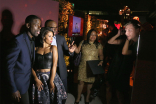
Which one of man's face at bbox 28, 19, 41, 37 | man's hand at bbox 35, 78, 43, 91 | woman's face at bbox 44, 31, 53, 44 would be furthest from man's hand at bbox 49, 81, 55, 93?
man's face at bbox 28, 19, 41, 37

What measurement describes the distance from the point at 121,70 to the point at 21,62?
5.24 feet

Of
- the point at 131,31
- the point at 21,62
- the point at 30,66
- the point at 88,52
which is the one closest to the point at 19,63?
the point at 21,62

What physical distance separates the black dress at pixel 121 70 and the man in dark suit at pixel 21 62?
1.43 meters

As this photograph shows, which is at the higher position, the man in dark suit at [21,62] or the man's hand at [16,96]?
the man in dark suit at [21,62]

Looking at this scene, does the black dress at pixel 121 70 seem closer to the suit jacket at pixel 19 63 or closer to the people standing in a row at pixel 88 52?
the people standing in a row at pixel 88 52

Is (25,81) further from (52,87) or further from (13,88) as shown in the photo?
(52,87)

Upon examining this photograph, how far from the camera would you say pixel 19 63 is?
167cm

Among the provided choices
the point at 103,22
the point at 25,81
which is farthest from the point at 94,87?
the point at 103,22

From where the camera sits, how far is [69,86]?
3.98m

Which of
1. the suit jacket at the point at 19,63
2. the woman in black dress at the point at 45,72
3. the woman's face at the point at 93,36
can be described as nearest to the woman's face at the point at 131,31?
the woman's face at the point at 93,36

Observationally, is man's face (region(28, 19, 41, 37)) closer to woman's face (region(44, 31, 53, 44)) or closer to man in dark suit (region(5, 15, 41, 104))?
man in dark suit (region(5, 15, 41, 104))

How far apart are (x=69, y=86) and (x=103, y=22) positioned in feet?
29.7

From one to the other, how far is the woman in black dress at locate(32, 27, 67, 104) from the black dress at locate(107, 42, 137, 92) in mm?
1008

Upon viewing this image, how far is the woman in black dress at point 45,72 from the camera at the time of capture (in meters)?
1.95
